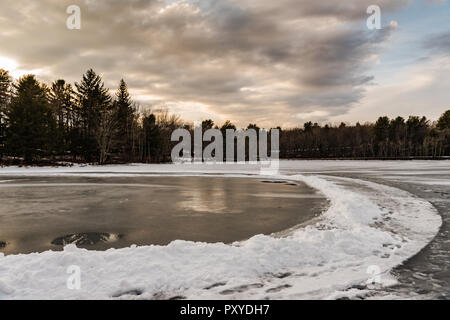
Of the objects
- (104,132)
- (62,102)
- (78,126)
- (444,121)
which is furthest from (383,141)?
(62,102)

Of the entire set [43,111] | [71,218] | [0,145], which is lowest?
[71,218]

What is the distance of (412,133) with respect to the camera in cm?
9312

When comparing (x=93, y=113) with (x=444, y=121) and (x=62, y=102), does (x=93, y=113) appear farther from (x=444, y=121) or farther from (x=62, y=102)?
(x=444, y=121)

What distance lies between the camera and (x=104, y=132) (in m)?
48.2

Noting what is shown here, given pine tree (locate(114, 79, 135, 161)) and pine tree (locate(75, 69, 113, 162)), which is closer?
pine tree (locate(75, 69, 113, 162))

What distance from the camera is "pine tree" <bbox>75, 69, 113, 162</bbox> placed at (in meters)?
49.5

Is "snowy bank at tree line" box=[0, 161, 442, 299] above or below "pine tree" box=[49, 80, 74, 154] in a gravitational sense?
below

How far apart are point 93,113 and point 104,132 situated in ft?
36.2

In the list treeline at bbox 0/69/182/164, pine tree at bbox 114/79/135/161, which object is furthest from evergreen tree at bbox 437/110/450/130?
pine tree at bbox 114/79/135/161

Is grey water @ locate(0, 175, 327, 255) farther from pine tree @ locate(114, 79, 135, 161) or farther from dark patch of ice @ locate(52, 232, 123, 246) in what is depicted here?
pine tree @ locate(114, 79, 135, 161)

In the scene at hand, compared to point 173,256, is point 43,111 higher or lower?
higher

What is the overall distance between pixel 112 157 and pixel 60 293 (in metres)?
57.2
